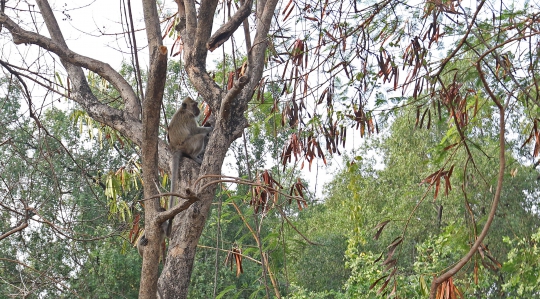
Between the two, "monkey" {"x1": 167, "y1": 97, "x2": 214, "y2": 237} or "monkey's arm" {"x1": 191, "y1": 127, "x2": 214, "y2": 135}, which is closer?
"monkey" {"x1": 167, "y1": 97, "x2": 214, "y2": 237}

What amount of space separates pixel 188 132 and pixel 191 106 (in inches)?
22.3

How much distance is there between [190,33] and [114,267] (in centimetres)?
1016

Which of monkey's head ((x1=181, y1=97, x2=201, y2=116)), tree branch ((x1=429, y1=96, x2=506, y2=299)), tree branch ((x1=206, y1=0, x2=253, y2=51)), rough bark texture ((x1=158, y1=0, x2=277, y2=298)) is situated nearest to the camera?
tree branch ((x1=429, y1=96, x2=506, y2=299))

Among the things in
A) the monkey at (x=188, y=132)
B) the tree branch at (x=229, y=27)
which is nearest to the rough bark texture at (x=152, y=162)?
the tree branch at (x=229, y=27)

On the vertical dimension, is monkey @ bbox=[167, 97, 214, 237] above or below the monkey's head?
below

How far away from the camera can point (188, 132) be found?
5.30 m

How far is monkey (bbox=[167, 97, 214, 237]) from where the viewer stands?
4804 mm

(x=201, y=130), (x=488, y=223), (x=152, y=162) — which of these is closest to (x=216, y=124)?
(x=152, y=162)

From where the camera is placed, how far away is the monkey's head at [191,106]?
18.9 feet

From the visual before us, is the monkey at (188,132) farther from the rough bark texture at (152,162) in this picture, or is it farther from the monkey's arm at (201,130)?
the rough bark texture at (152,162)

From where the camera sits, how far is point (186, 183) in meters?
3.56

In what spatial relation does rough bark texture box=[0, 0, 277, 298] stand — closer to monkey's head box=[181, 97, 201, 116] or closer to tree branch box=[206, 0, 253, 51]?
tree branch box=[206, 0, 253, 51]

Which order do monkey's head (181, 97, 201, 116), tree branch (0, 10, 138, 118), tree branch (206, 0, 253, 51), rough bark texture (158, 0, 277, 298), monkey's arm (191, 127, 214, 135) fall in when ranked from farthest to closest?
1. monkey's head (181, 97, 201, 116)
2. monkey's arm (191, 127, 214, 135)
3. tree branch (0, 10, 138, 118)
4. tree branch (206, 0, 253, 51)
5. rough bark texture (158, 0, 277, 298)

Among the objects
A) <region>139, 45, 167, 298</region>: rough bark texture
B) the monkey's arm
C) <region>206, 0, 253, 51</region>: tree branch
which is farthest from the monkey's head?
<region>139, 45, 167, 298</region>: rough bark texture
